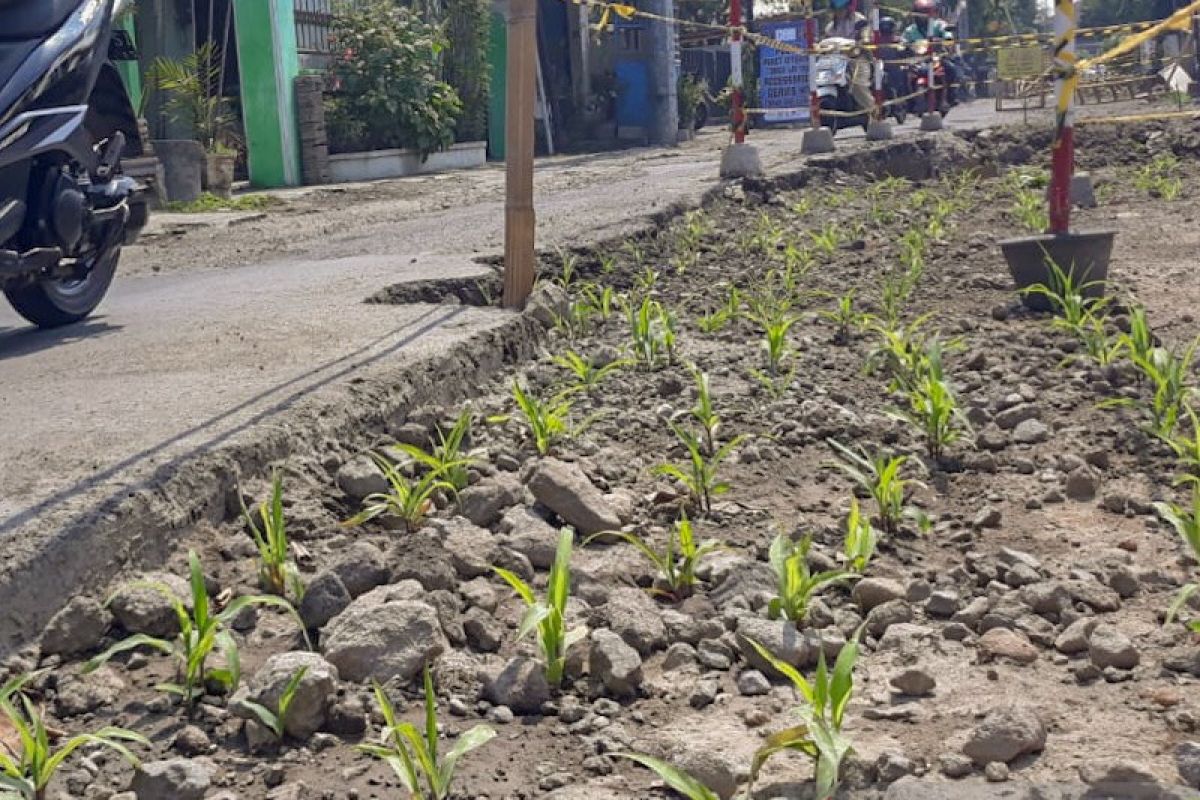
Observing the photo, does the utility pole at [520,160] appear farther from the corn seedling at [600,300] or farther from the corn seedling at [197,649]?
the corn seedling at [197,649]

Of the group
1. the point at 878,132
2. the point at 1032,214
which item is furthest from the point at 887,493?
the point at 878,132

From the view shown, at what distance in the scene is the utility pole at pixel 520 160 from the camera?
218 inches

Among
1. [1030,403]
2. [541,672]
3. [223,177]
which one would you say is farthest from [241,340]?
[223,177]

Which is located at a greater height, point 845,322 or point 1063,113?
point 1063,113

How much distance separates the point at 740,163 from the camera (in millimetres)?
11344

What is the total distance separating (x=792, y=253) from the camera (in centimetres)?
689

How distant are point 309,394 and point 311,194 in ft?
31.2

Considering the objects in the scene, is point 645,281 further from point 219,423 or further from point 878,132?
point 878,132

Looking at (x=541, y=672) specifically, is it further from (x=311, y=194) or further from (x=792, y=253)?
(x=311, y=194)

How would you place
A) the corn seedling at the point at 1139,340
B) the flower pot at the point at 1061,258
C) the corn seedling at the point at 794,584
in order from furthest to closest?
the flower pot at the point at 1061,258 → the corn seedling at the point at 1139,340 → the corn seedling at the point at 794,584

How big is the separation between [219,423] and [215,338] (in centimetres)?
140

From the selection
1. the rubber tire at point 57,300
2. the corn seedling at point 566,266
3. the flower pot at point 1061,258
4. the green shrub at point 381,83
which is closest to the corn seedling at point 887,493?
the flower pot at point 1061,258

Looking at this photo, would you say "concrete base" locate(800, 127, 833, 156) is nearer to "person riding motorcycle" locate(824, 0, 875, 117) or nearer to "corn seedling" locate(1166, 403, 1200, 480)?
"person riding motorcycle" locate(824, 0, 875, 117)

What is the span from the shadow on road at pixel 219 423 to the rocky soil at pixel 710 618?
144mm
